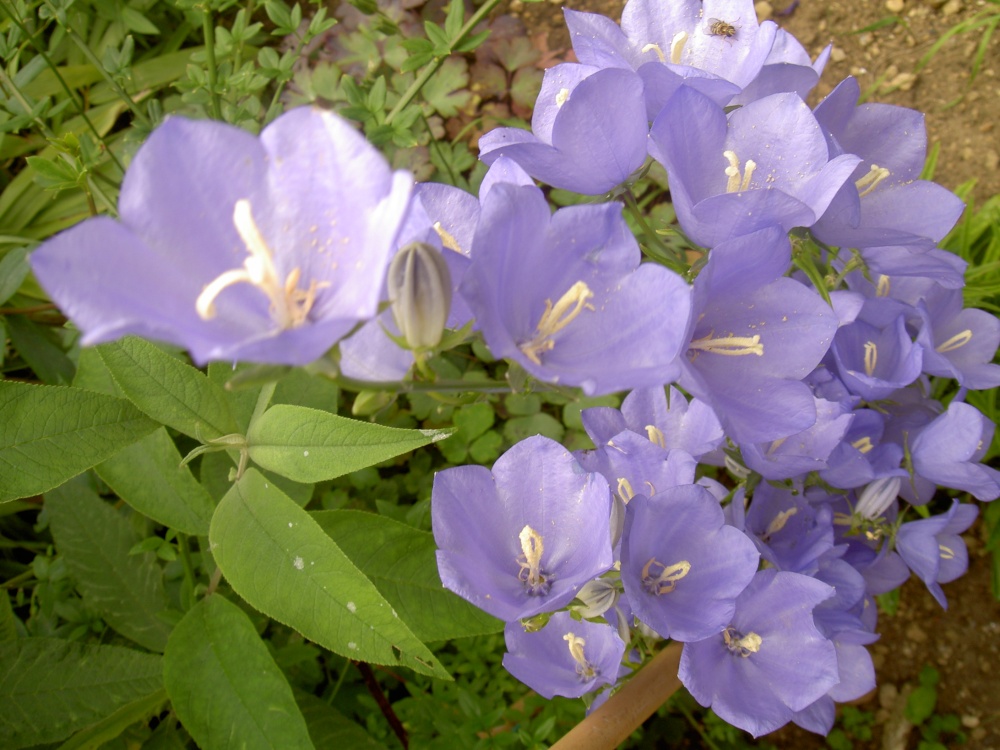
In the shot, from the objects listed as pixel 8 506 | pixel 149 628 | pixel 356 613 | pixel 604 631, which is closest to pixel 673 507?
pixel 604 631

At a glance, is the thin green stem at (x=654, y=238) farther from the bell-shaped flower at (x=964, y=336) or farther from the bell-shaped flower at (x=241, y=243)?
the bell-shaped flower at (x=964, y=336)

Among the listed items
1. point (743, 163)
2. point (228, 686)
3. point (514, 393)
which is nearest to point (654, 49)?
point (743, 163)

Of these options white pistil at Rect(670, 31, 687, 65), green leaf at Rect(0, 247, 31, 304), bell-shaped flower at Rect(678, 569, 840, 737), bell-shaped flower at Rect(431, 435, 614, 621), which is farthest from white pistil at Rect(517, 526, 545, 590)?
green leaf at Rect(0, 247, 31, 304)

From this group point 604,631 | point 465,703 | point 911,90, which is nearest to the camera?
point 604,631

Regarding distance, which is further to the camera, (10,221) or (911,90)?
(911,90)

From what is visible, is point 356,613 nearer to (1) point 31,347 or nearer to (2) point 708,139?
(2) point 708,139

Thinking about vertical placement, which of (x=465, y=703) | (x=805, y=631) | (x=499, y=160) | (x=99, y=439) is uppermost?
(x=499, y=160)

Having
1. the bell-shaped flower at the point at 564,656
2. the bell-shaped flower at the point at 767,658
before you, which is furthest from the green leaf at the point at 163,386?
the bell-shaped flower at the point at 767,658
